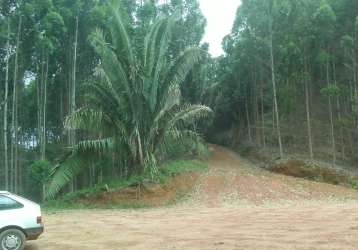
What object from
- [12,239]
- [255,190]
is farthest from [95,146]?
[12,239]

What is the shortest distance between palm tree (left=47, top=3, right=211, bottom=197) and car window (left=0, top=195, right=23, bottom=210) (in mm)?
8814

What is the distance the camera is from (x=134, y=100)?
60.7ft

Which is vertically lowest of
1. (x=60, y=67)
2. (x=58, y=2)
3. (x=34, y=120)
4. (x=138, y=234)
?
(x=138, y=234)

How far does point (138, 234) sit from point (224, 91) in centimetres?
3203

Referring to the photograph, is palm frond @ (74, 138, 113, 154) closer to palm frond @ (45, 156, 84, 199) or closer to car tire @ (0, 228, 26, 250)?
palm frond @ (45, 156, 84, 199)

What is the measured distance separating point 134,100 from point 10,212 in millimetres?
10189

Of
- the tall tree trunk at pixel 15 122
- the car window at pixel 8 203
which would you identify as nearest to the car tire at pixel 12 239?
the car window at pixel 8 203

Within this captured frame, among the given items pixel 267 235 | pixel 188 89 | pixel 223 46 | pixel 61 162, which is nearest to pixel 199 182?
pixel 61 162

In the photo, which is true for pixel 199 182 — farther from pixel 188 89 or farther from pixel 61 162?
pixel 188 89

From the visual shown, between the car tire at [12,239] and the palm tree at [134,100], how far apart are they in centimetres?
898

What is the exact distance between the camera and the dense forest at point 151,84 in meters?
18.5

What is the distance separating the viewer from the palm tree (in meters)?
18.1

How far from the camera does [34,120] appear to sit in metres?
33.1

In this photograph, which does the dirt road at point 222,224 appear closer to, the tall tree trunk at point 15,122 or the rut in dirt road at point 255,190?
the rut in dirt road at point 255,190
